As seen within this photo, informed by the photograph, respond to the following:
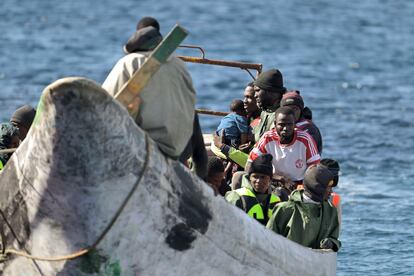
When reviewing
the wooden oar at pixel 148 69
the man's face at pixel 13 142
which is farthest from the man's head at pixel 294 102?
the wooden oar at pixel 148 69

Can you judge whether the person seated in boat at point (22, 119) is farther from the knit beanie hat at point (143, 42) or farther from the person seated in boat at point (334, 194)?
the knit beanie hat at point (143, 42)

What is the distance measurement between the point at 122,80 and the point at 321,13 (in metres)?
40.8

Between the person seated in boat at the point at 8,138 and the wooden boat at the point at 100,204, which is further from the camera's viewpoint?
the person seated in boat at the point at 8,138

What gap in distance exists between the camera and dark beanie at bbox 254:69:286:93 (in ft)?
42.0

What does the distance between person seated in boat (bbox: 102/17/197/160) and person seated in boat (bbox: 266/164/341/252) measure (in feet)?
5.88

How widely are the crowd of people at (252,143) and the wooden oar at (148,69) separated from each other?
19cm

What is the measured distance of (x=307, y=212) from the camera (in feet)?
36.0

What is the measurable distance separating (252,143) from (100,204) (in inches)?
181

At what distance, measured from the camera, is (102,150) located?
28.9 ft

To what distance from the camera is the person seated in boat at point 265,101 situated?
12.8 metres

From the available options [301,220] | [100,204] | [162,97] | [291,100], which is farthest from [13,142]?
[100,204]

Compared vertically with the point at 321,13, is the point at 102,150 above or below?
above

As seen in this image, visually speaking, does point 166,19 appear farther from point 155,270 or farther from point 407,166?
point 155,270

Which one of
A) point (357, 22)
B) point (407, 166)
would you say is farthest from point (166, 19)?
point (407, 166)
